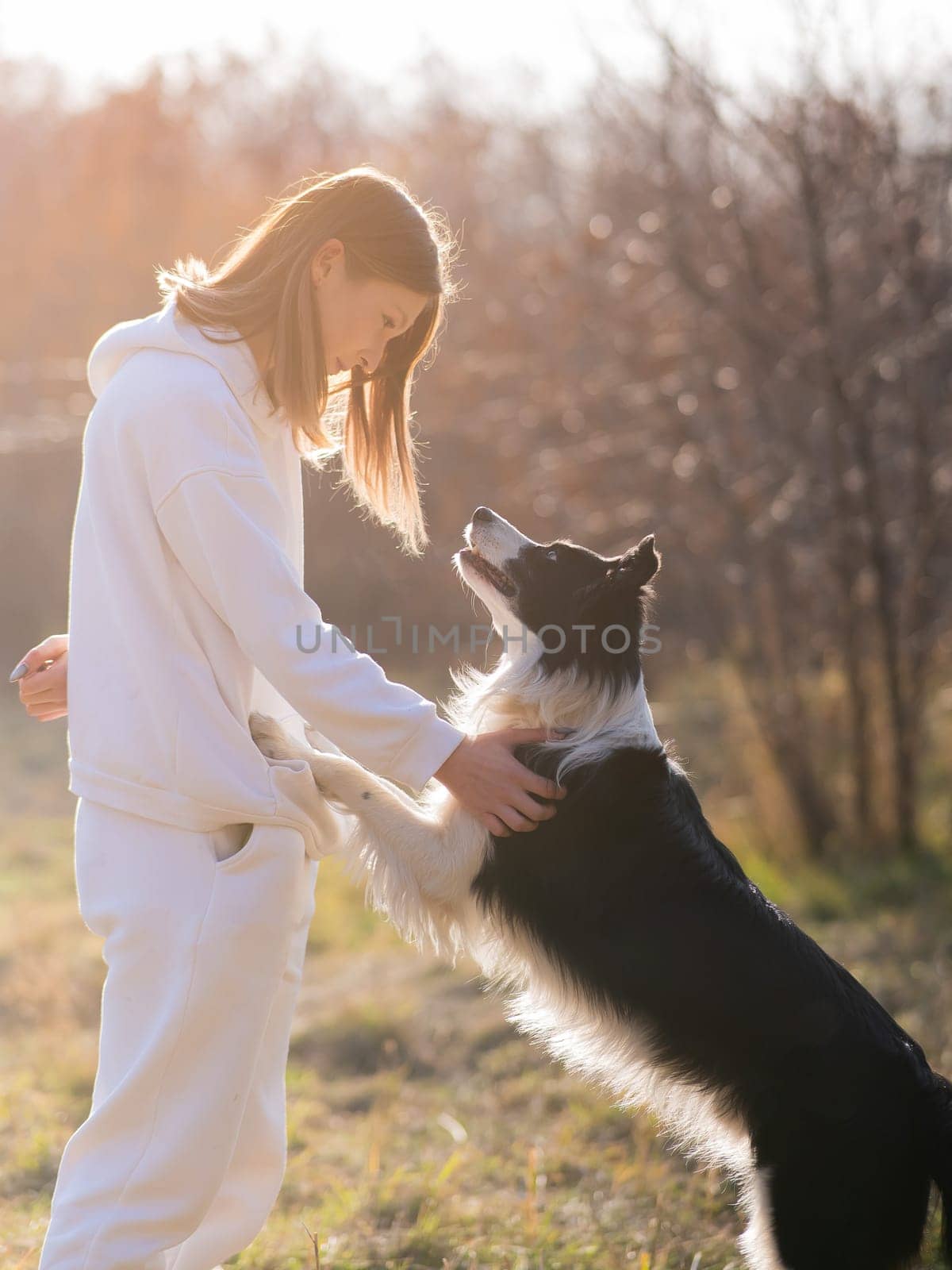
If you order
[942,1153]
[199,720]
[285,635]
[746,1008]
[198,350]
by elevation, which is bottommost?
[942,1153]

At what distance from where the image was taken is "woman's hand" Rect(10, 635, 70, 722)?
241 centimetres

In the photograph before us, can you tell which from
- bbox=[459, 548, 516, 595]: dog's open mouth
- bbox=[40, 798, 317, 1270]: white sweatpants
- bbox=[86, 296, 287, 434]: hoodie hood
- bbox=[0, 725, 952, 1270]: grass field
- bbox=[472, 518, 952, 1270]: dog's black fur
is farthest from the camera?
bbox=[0, 725, 952, 1270]: grass field

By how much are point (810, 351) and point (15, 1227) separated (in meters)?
5.55

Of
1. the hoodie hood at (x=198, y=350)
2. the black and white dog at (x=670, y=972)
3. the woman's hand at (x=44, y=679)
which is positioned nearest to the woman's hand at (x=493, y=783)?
the black and white dog at (x=670, y=972)

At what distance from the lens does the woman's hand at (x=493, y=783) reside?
2.18 meters

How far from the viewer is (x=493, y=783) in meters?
2.21

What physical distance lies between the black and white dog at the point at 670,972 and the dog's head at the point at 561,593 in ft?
0.06

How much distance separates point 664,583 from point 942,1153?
5.56 m

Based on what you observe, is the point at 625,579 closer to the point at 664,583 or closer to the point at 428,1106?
the point at 428,1106

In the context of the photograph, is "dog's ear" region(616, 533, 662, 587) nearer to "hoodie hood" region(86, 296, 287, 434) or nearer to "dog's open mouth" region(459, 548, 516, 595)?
"dog's open mouth" region(459, 548, 516, 595)

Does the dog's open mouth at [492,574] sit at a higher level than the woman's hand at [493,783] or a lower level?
higher

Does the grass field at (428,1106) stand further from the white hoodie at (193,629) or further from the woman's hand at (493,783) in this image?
the white hoodie at (193,629)

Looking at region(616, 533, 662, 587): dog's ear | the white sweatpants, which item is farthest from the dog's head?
the white sweatpants

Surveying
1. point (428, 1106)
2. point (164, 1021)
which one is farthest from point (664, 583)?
point (164, 1021)
